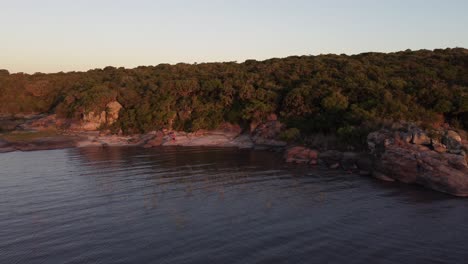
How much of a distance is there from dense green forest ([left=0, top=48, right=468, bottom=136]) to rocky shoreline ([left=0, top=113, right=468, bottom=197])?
4.01m

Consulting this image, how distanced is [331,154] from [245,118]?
23430mm

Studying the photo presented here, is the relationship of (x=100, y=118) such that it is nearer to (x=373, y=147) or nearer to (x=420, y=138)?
(x=373, y=147)

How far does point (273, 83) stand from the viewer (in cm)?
7675

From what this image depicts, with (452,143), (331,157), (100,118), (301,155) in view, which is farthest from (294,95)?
(100,118)

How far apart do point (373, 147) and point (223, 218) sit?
80.5ft

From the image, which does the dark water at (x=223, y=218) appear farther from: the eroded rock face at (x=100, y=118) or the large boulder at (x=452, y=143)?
the eroded rock face at (x=100, y=118)

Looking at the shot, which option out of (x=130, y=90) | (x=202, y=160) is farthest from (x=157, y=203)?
(x=130, y=90)

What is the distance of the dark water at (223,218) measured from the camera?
75.1 ft

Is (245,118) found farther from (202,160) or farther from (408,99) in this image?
(408,99)

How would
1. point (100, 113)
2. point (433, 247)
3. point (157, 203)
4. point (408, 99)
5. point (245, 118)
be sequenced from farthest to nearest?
point (100, 113) < point (245, 118) < point (408, 99) < point (157, 203) < point (433, 247)

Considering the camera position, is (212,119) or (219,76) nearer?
(212,119)

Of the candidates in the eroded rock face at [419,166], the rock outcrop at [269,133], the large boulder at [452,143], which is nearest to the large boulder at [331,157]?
the eroded rock face at [419,166]

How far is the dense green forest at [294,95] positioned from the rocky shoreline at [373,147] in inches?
158

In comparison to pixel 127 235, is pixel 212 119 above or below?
above
